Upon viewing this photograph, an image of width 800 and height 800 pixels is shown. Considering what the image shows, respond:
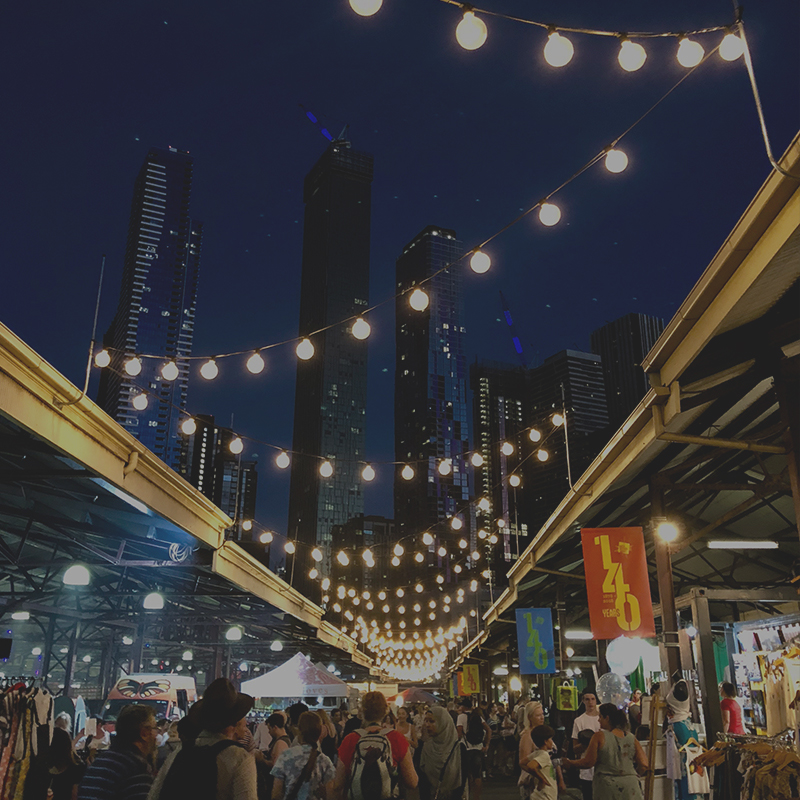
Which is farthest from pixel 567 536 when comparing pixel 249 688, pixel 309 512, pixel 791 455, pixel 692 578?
pixel 309 512

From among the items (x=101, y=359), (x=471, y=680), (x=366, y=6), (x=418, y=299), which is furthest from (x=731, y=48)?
(x=471, y=680)

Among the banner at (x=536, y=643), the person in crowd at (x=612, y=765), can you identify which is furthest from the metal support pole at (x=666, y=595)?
the banner at (x=536, y=643)

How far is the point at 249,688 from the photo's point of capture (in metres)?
17.1

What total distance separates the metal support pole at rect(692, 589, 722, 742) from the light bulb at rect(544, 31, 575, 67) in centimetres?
1015

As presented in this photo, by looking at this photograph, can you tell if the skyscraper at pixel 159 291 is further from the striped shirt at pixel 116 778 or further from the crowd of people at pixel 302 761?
the striped shirt at pixel 116 778

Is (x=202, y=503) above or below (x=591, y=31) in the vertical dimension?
below

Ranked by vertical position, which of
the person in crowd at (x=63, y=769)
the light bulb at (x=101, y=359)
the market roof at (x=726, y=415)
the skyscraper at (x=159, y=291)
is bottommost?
the person in crowd at (x=63, y=769)

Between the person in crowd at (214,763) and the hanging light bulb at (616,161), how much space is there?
22.8ft

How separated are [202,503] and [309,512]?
597ft

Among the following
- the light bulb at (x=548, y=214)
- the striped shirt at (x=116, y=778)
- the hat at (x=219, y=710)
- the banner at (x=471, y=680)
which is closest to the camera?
the hat at (x=219, y=710)

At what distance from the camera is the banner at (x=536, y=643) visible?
18844 mm


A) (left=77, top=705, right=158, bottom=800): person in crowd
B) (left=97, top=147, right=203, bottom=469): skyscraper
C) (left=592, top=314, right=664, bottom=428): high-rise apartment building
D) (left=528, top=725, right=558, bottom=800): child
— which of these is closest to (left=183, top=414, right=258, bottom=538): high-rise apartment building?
(left=97, top=147, right=203, bottom=469): skyscraper

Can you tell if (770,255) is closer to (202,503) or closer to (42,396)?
(42,396)

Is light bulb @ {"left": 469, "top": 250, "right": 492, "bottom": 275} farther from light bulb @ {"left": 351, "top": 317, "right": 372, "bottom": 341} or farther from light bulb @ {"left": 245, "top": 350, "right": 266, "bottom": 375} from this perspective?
light bulb @ {"left": 245, "top": 350, "right": 266, "bottom": 375}
